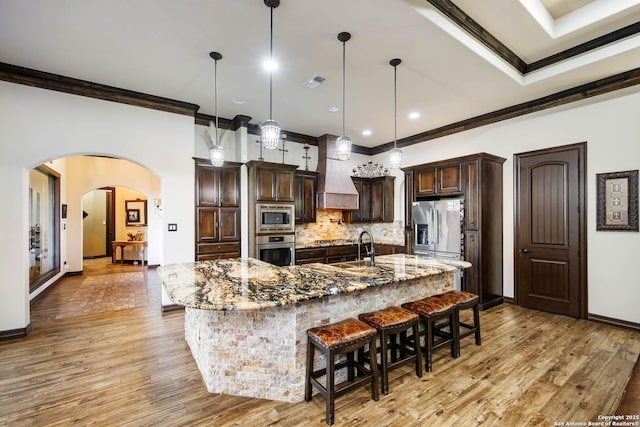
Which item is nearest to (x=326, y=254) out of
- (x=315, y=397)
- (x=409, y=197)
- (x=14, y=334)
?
(x=409, y=197)

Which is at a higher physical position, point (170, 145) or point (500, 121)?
point (500, 121)

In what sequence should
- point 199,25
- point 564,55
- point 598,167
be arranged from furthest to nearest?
point 598,167 < point 564,55 < point 199,25

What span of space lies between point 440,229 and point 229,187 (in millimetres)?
3724

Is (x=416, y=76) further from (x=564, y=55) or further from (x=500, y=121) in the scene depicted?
(x=500, y=121)

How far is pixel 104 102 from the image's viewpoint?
12.9 feet

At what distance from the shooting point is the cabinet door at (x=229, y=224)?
16.0 ft

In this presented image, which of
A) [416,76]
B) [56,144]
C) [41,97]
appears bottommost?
[56,144]

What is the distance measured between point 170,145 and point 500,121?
5362 mm

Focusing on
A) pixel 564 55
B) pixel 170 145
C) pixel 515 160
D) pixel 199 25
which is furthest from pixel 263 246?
pixel 564 55

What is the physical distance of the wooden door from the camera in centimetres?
404

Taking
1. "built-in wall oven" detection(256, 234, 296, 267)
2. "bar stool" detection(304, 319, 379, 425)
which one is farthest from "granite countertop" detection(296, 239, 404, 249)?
"bar stool" detection(304, 319, 379, 425)

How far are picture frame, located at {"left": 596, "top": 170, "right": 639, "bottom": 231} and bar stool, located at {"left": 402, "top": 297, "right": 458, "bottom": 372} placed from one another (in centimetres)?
275

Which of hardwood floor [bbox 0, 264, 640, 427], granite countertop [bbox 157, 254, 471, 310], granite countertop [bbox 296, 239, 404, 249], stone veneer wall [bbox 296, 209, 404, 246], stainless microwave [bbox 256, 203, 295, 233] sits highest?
stainless microwave [bbox 256, 203, 295, 233]

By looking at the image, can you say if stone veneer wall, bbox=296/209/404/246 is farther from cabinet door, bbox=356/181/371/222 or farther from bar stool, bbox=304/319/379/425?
bar stool, bbox=304/319/379/425
